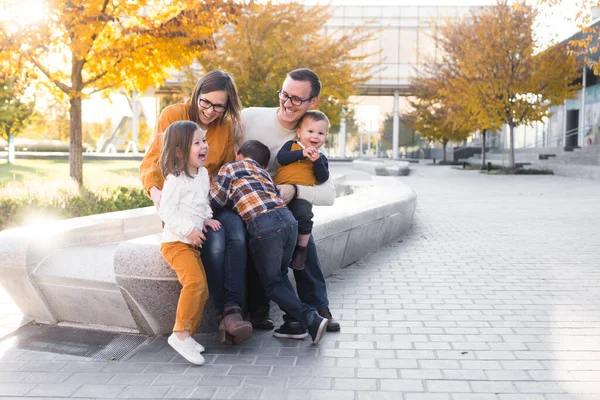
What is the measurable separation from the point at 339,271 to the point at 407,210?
298cm

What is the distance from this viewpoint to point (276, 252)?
4363mm

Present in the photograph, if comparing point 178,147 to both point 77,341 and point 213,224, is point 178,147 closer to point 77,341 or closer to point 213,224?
point 213,224

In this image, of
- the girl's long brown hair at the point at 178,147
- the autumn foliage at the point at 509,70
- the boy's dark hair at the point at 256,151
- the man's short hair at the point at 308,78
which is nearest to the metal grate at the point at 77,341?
the girl's long brown hair at the point at 178,147

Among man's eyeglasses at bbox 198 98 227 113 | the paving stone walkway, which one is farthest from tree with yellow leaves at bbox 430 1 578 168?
man's eyeglasses at bbox 198 98 227 113

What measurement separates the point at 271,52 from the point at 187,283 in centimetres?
1614

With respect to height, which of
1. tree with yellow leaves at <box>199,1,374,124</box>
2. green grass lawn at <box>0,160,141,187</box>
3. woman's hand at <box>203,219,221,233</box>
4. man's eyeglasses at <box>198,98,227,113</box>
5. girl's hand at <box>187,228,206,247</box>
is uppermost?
tree with yellow leaves at <box>199,1,374,124</box>

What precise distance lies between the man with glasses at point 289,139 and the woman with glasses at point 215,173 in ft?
0.95

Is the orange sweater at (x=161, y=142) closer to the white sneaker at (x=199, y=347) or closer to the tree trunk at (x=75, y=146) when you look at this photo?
the white sneaker at (x=199, y=347)

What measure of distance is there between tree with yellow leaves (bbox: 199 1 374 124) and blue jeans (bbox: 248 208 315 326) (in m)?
14.9

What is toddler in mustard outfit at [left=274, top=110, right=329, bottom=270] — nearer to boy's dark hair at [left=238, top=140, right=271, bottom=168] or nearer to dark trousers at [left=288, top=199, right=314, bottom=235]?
dark trousers at [left=288, top=199, right=314, bottom=235]

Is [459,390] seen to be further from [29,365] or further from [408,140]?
[408,140]

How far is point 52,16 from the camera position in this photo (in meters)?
11.1

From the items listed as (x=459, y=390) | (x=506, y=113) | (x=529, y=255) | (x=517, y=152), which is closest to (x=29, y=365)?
(x=459, y=390)

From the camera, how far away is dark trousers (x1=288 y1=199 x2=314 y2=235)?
4.66 meters
